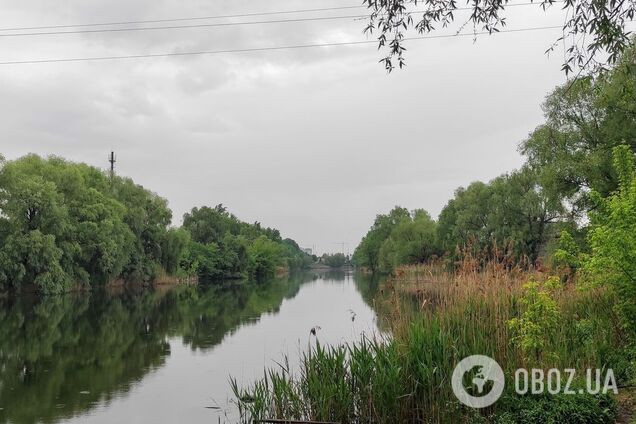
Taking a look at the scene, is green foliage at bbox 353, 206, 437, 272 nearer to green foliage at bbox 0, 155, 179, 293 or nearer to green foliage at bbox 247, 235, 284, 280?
green foliage at bbox 247, 235, 284, 280

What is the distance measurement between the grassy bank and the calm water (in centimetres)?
109

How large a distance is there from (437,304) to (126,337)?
45.1 ft

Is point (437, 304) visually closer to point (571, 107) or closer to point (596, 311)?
point (596, 311)

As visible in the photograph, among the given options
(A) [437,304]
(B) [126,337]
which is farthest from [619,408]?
(B) [126,337]

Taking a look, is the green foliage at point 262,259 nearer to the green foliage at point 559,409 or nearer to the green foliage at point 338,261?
the green foliage at point 559,409

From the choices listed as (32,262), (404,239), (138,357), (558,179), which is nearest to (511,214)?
(558,179)

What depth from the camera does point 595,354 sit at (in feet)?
22.4

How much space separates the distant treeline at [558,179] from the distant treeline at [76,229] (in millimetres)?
26547

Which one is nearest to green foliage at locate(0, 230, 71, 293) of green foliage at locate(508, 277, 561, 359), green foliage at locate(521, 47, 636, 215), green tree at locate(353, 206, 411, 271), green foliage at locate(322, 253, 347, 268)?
green foliage at locate(521, 47, 636, 215)

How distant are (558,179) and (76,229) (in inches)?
1295

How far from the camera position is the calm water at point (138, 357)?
31.6 feet

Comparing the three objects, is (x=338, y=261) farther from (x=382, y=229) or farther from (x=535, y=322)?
(x=535, y=322)

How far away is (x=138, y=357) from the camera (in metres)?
15.0

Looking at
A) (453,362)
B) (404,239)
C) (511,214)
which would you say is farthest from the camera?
(404,239)
